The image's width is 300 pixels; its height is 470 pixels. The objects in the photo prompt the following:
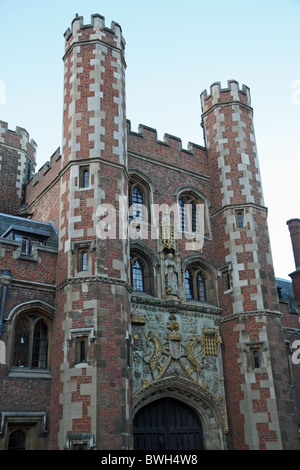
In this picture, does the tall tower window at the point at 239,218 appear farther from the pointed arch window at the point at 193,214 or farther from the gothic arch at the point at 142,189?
the gothic arch at the point at 142,189

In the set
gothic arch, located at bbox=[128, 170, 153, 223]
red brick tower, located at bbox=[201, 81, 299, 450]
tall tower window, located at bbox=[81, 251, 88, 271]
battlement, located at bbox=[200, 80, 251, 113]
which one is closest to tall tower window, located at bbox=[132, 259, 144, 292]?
gothic arch, located at bbox=[128, 170, 153, 223]

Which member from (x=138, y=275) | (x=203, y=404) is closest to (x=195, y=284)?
(x=138, y=275)

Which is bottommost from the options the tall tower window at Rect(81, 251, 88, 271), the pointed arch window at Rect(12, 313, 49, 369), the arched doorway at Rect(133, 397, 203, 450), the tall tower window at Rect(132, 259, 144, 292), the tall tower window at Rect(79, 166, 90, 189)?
the arched doorway at Rect(133, 397, 203, 450)

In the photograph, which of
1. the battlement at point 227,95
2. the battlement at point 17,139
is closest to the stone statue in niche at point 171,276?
the battlement at point 227,95

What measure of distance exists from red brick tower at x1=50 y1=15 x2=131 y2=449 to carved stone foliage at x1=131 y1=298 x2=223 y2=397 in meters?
1.75

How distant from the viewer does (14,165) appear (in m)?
25.9

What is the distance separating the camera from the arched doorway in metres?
17.1

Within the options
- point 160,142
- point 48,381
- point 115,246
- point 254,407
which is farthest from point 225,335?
point 160,142

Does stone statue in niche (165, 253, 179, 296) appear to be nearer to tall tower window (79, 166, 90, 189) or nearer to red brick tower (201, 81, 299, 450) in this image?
red brick tower (201, 81, 299, 450)

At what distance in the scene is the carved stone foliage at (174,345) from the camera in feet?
56.7

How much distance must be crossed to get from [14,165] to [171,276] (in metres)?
11.5

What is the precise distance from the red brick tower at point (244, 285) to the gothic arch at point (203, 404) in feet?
1.24

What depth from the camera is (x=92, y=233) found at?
16.4 meters
